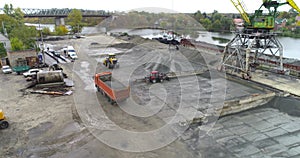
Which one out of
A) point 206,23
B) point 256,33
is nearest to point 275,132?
point 256,33

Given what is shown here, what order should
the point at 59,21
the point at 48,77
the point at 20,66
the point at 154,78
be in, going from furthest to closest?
the point at 59,21 < the point at 20,66 < the point at 154,78 < the point at 48,77

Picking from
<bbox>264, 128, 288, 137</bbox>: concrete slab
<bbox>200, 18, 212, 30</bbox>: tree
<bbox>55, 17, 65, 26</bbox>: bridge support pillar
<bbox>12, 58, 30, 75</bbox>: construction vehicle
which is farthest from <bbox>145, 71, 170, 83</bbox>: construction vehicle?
<bbox>55, 17, 65, 26</bbox>: bridge support pillar

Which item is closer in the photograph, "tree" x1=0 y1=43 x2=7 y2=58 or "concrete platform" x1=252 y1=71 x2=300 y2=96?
"concrete platform" x1=252 y1=71 x2=300 y2=96

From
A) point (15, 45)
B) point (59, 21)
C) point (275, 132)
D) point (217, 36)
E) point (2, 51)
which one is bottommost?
point (275, 132)

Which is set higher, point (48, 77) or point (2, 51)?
point (2, 51)

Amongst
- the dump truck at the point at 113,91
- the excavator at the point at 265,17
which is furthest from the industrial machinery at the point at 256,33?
the dump truck at the point at 113,91

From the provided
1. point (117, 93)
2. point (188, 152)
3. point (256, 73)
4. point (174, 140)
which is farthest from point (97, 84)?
point (256, 73)

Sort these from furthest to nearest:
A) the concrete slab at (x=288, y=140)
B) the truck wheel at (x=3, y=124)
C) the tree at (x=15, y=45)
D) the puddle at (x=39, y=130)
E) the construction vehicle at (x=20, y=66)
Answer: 1. the tree at (x=15, y=45)
2. the construction vehicle at (x=20, y=66)
3. the truck wheel at (x=3, y=124)
4. the puddle at (x=39, y=130)
5. the concrete slab at (x=288, y=140)

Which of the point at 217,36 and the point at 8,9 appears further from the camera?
the point at 217,36

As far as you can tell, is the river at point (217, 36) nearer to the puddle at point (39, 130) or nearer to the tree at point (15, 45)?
Result: the tree at point (15, 45)

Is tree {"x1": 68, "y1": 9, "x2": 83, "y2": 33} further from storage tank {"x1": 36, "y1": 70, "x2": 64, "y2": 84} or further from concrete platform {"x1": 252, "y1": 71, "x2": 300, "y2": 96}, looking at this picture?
concrete platform {"x1": 252, "y1": 71, "x2": 300, "y2": 96}

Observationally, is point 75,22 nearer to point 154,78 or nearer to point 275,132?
point 154,78

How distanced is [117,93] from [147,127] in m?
4.11

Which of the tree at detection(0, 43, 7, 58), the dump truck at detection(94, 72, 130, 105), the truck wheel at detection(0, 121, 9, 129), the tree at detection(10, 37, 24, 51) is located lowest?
the truck wheel at detection(0, 121, 9, 129)
